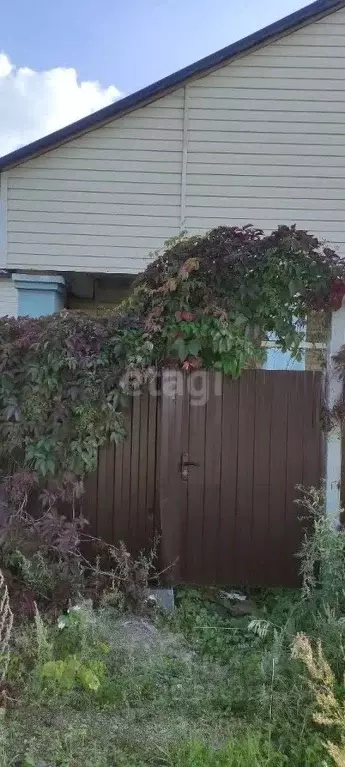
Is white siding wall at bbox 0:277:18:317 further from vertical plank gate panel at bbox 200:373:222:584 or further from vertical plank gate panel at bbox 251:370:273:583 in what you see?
vertical plank gate panel at bbox 251:370:273:583

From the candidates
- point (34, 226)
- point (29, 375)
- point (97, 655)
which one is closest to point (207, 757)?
point (97, 655)

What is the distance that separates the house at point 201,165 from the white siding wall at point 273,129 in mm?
12

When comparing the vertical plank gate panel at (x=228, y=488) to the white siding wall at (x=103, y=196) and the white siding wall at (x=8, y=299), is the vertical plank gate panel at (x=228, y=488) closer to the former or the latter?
the white siding wall at (x=103, y=196)

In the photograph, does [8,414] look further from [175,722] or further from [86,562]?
[175,722]

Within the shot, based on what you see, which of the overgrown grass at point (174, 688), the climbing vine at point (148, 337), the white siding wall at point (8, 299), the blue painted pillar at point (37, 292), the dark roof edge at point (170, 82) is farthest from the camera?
the white siding wall at point (8, 299)

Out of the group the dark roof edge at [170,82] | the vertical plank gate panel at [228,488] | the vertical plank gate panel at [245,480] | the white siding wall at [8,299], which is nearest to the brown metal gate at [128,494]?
the vertical plank gate panel at [228,488]

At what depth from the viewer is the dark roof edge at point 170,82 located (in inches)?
277

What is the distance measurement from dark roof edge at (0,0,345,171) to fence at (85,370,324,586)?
4.10 metres

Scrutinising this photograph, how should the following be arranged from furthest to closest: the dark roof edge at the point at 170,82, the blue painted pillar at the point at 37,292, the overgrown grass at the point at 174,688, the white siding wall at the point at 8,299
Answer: the white siding wall at the point at 8,299 → the blue painted pillar at the point at 37,292 → the dark roof edge at the point at 170,82 → the overgrown grass at the point at 174,688

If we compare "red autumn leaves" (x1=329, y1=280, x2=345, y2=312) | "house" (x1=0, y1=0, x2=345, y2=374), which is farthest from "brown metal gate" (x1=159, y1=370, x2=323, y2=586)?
"house" (x1=0, y1=0, x2=345, y2=374)

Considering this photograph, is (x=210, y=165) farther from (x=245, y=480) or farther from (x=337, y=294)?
(x=245, y=480)

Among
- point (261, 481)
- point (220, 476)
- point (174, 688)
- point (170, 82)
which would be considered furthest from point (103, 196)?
point (174, 688)

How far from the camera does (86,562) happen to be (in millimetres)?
4387

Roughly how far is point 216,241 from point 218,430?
1.42 metres
